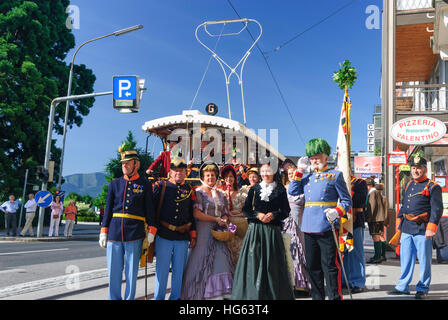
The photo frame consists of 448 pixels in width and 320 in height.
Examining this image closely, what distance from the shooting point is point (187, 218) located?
5.36m

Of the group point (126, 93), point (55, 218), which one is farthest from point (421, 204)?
point (55, 218)

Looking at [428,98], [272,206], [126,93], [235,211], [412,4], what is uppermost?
[412,4]

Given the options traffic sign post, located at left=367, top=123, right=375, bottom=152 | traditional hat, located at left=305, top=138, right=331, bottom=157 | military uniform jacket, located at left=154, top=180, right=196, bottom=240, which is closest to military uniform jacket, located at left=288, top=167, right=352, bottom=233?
traditional hat, located at left=305, top=138, right=331, bottom=157

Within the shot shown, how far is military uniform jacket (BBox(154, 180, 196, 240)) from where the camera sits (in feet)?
17.2

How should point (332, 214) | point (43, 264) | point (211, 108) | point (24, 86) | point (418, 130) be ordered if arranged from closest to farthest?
1. point (332, 214)
2. point (43, 264)
3. point (418, 130)
4. point (211, 108)
5. point (24, 86)

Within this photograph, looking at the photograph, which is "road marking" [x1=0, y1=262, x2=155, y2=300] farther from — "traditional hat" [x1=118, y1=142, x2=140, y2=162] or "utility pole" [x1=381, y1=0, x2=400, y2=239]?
"utility pole" [x1=381, y1=0, x2=400, y2=239]

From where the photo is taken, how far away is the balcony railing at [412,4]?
14477mm

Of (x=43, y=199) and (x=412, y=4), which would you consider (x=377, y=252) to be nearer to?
(x=412, y=4)

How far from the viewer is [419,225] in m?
6.12

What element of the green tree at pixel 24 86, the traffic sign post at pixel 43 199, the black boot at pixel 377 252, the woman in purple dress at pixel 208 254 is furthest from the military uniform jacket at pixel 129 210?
the green tree at pixel 24 86

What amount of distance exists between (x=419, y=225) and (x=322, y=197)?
199 centimetres

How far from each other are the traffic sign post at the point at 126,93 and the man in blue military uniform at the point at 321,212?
11378 millimetres
